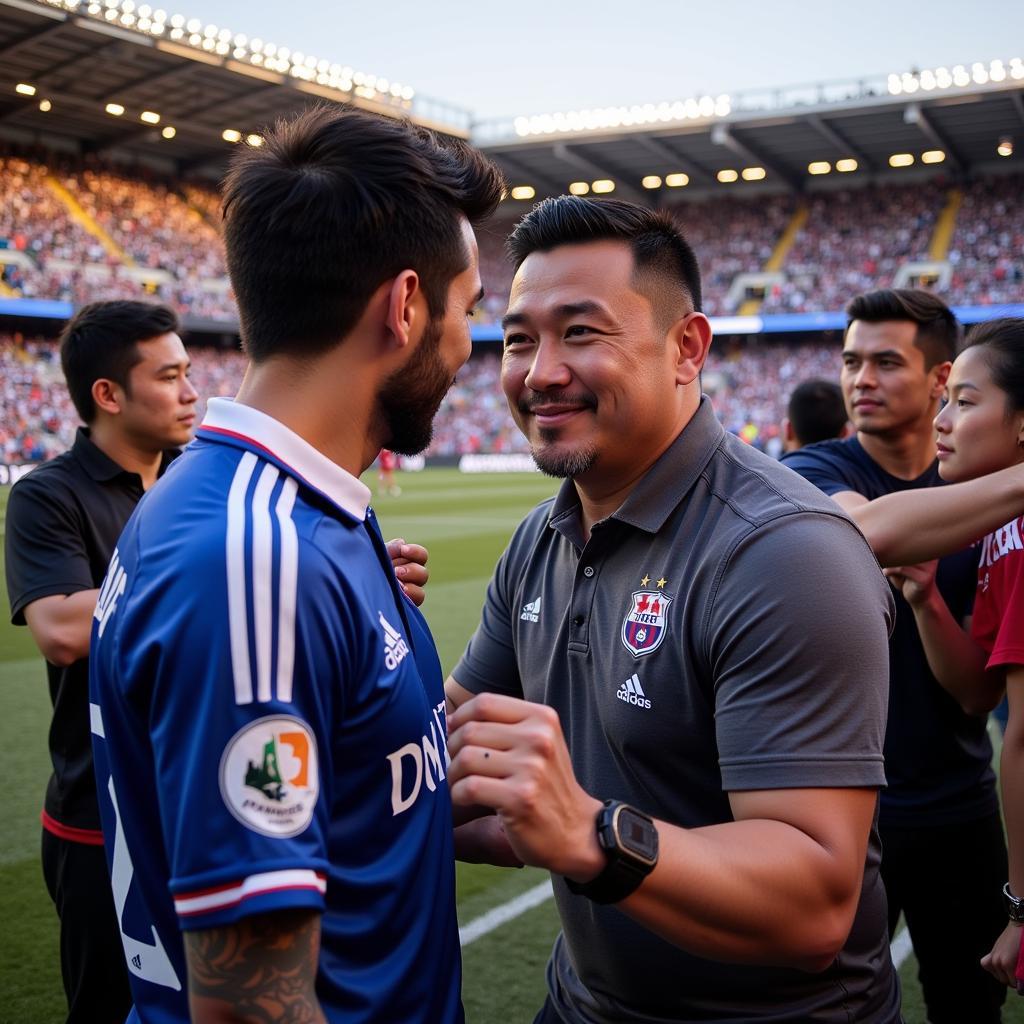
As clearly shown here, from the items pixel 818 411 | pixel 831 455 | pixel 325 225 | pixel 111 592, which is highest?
pixel 818 411

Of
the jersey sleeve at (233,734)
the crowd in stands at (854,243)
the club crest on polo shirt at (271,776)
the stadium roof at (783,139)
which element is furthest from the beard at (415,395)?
the crowd in stands at (854,243)

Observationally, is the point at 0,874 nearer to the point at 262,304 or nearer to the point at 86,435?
the point at 86,435

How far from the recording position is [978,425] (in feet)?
9.10

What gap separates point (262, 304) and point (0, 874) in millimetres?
4516

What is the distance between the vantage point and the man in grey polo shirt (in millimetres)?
1443

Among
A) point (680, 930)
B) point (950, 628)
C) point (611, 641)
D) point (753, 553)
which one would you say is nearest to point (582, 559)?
point (611, 641)

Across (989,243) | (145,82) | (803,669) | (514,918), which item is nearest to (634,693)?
(803,669)

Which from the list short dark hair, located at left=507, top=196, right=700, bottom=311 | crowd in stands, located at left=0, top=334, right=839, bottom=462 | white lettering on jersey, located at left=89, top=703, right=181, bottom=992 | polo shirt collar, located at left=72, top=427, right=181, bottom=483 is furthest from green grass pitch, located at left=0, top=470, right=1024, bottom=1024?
crowd in stands, located at left=0, top=334, right=839, bottom=462

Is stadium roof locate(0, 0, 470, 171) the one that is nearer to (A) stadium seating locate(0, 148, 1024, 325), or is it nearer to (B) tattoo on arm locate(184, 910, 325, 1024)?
(A) stadium seating locate(0, 148, 1024, 325)

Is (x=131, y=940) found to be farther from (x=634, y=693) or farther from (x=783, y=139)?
(x=783, y=139)

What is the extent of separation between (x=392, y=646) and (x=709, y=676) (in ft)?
2.04

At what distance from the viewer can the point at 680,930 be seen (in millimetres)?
1474

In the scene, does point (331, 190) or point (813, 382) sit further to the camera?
point (813, 382)

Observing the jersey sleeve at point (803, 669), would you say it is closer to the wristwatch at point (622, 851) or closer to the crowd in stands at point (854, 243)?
the wristwatch at point (622, 851)
